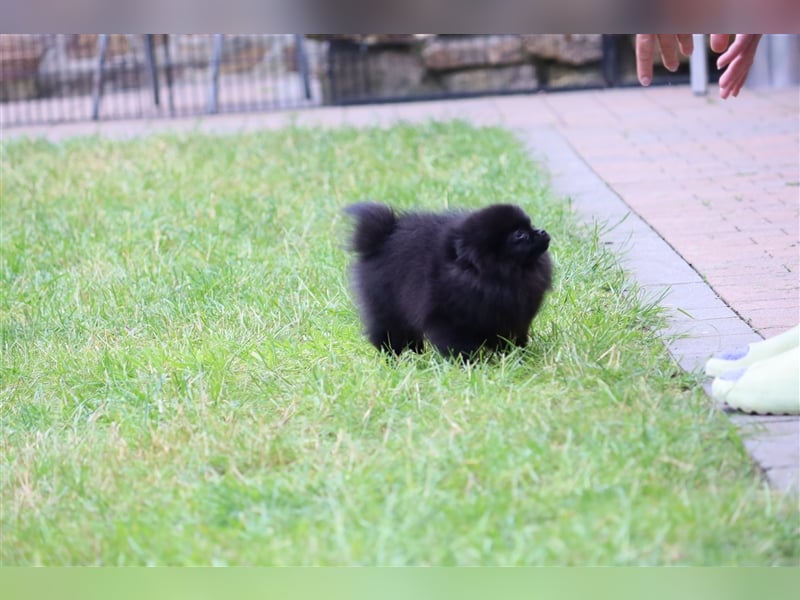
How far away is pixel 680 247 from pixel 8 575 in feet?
10.8

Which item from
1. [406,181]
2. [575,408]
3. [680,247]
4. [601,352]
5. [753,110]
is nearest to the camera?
[575,408]

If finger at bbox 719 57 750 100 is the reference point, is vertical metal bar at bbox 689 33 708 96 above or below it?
below

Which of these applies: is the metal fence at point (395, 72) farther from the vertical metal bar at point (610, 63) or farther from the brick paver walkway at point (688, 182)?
the brick paver walkway at point (688, 182)

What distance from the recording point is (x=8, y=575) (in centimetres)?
243

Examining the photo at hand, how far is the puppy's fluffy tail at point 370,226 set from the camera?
11.9 ft

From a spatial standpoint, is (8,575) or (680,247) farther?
(680,247)

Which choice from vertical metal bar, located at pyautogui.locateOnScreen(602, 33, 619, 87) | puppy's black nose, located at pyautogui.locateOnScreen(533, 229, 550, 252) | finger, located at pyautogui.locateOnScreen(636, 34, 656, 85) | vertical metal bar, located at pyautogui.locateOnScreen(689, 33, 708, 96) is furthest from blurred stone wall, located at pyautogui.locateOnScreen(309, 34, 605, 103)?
puppy's black nose, located at pyautogui.locateOnScreen(533, 229, 550, 252)

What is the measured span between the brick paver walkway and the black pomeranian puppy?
53cm

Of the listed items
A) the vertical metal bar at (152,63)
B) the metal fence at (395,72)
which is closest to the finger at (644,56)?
the metal fence at (395,72)

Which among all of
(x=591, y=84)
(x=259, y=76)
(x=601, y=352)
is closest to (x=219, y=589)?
(x=601, y=352)

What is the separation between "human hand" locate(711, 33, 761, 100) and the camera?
3.31 metres

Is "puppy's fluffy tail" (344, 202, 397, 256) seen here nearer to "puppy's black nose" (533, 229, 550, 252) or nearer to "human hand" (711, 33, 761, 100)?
"puppy's black nose" (533, 229, 550, 252)
